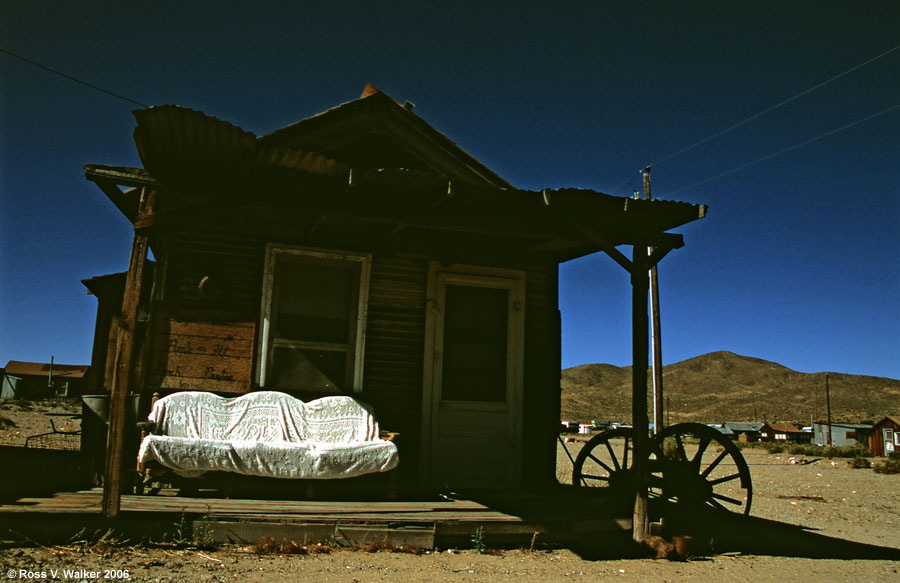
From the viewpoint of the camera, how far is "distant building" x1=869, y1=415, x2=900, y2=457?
2975 cm

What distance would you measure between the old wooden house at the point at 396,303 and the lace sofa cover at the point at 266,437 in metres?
0.30

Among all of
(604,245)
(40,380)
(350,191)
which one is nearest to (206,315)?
(350,191)

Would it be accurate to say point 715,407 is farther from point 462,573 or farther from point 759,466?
point 462,573

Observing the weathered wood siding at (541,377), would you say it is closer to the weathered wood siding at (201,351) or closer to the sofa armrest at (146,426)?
the weathered wood siding at (201,351)

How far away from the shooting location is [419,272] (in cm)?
754

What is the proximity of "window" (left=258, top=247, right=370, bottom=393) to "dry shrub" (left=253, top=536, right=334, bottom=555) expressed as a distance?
86.3 inches

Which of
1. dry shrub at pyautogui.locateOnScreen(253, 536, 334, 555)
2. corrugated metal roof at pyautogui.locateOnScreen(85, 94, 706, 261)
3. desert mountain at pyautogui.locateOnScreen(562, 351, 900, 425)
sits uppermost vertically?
desert mountain at pyautogui.locateOnScreen(562, 351, 900, 425)

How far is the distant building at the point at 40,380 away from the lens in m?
42.6

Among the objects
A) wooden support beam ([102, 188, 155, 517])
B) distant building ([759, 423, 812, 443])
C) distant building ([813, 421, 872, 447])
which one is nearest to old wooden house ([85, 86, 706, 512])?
wooden support beam ([102, 188, 155, 517])

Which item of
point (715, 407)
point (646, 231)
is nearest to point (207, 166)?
point (646, 231)

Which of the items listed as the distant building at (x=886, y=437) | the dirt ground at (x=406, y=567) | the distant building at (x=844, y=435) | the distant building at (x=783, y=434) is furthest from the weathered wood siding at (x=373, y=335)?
the distant building at (x=783, y=434)

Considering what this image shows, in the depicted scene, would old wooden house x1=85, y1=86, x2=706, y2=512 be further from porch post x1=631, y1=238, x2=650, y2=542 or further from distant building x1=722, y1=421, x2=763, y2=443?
distant building x1=722, y1=421, x2=763, y2=443

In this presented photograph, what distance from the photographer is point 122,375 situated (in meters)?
4.84

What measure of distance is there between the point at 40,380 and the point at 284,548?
162 feet
